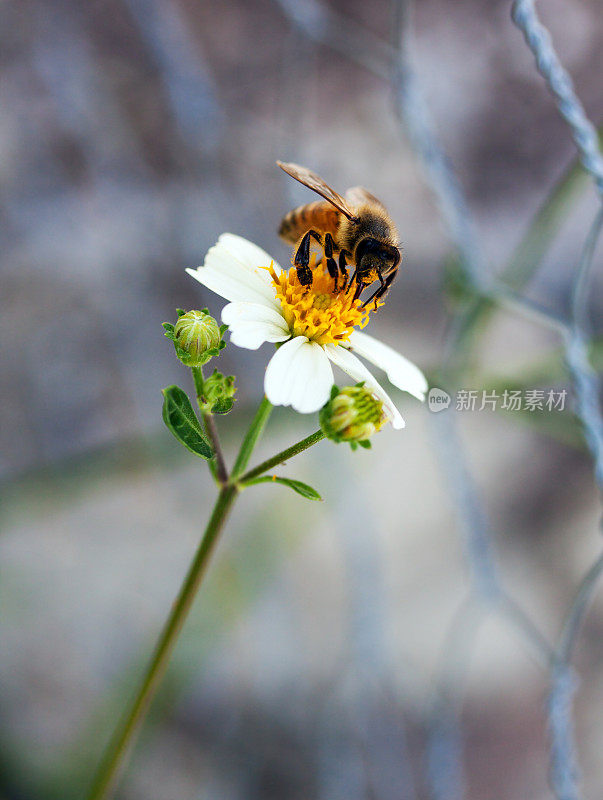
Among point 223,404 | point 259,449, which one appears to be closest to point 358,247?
point 223,404

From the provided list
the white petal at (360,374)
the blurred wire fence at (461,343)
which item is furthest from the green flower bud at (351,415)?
the blurred wire fence at (461,343)

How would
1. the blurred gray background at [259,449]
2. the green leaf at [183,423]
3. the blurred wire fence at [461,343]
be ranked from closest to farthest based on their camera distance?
1. the green leaf at [183,423]
2. the blurred wire fence at [461,343]
3. the blurred gray background at [259,449]

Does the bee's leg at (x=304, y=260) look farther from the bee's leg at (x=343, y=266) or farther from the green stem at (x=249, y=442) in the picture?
the green stem at (x=249, y=442)

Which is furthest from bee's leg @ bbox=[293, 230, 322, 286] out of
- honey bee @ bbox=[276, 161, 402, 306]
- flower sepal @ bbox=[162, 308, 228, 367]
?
flower sepal @ bbox=[162, 308, 228, 367]

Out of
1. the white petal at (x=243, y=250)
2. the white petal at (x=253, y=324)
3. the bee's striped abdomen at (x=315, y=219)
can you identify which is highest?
the bee's striped abdomen at (x=315, y=219)

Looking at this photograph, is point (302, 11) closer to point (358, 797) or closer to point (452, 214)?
point (452, 214)

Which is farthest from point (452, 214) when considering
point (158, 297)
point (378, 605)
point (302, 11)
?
point (378, 605)
